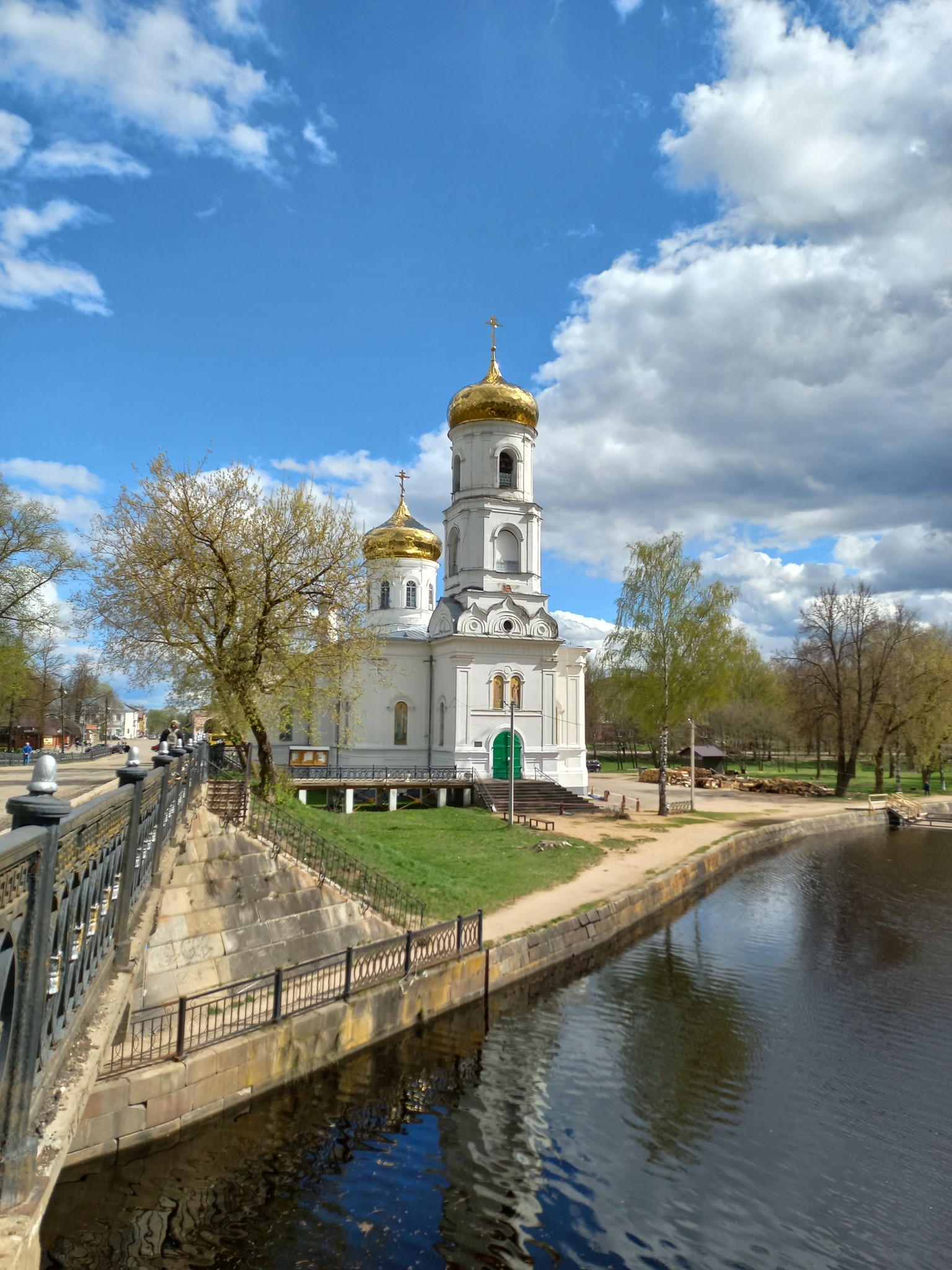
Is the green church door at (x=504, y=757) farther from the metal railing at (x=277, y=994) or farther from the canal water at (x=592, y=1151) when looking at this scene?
the metal railing at (x=277, y=994)

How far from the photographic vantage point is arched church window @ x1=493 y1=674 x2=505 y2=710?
33500 mm

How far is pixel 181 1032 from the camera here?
29.1ft

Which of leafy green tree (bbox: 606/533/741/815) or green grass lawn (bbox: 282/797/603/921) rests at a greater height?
leafy green tree (bbox: 606/533/741/815)

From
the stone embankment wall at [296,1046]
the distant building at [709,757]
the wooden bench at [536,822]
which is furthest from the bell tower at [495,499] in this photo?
the distant building at [709,757]

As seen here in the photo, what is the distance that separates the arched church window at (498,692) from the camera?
3350 centimetres

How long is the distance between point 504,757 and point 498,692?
2.74 meters

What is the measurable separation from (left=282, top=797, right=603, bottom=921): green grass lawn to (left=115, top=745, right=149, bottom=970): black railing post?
392 inches

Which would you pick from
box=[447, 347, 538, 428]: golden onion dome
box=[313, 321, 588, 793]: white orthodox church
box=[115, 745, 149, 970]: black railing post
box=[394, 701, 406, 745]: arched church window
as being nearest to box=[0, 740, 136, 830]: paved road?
box=[115, 745, 149, 970]: black railing post

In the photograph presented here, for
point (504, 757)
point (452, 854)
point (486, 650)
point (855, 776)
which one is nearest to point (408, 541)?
point (486, 650)

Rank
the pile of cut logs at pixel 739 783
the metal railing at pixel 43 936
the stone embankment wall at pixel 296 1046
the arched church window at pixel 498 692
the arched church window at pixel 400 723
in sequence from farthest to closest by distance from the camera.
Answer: the pile of cut logs at pixel 739 783
the arched church window at pixel 400 723
the arched church window at pixel 498 692
the stone embankment wall at pixel 296 1046
the metal railing at pixel 43 936

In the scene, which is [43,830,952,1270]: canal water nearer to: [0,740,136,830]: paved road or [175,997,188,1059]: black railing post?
[175,997,188,1059]: black railing post

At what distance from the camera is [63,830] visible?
3.38 meters

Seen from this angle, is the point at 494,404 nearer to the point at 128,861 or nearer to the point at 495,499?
the point at 495,499

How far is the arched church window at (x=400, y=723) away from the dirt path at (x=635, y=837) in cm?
829
